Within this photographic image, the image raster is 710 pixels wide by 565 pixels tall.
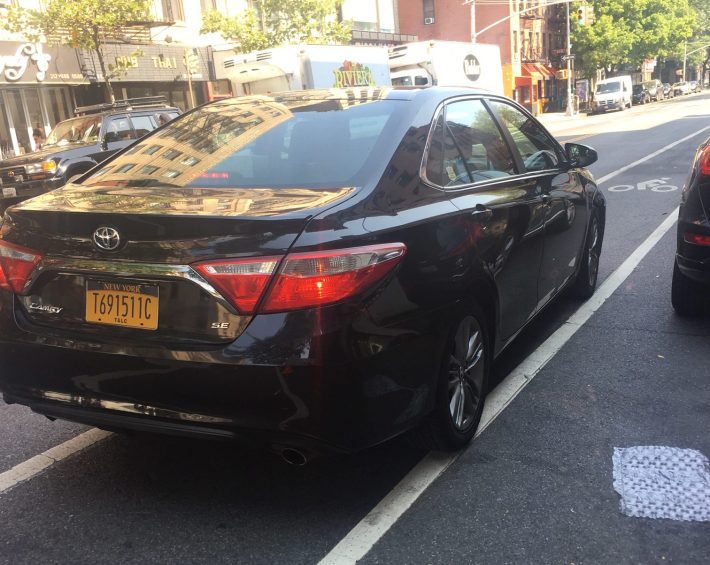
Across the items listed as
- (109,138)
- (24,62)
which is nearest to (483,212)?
(109,138)

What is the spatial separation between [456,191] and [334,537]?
161cm

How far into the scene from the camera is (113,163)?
371 centimetres

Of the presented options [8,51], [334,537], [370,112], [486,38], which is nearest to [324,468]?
[334,537]

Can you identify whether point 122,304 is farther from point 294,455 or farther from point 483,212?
point 483,212

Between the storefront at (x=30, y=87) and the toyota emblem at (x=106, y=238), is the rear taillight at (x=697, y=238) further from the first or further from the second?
the storefront at (x=30, y=87)

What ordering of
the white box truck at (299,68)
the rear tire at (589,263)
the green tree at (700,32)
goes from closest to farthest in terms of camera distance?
1. the rear tire at (589,263)
2. the white box truck at (299,68)
3. the green tree at (700,32)

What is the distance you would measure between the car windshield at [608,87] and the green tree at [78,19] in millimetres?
36508

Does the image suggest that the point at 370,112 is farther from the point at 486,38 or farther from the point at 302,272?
the point at 486,38

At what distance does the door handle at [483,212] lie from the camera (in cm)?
335

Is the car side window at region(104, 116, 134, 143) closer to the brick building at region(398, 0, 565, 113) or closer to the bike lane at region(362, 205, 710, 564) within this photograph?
the bike lane at region(362, 205, 710, 564)

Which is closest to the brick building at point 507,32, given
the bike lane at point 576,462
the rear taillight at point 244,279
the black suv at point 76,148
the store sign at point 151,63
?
the store sign at point 151,63

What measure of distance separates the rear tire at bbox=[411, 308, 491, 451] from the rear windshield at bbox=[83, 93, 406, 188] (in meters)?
0.87

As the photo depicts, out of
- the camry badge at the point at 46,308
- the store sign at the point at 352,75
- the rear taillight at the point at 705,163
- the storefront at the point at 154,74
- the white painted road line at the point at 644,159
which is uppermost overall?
the storefront at the point at 154,74

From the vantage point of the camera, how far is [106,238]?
2.66 m
